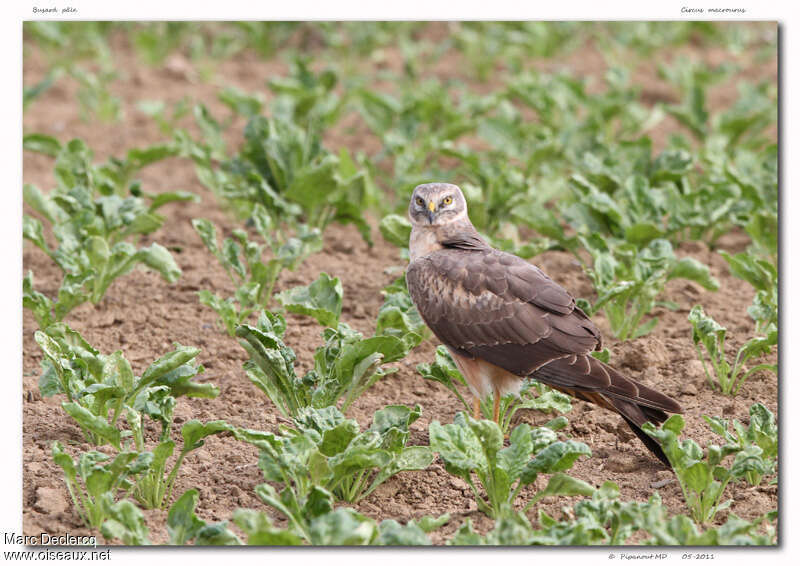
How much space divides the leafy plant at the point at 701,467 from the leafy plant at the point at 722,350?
3.50ft

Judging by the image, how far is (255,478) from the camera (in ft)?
17.7

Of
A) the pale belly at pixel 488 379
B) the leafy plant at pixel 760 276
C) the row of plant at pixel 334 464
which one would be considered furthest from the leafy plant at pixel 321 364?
the leafy plant at pixel 760 276

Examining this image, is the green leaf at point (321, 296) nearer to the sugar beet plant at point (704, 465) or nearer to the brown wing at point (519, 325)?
the brown wing at point (519, 325)

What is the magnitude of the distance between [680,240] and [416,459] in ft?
12.5

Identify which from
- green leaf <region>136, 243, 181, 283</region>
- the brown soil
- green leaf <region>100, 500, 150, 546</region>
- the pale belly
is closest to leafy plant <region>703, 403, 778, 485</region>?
the brown soil

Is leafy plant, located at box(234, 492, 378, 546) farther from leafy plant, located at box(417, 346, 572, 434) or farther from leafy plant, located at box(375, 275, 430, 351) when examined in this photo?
leafy plant, located at box(417, 346, 572, 434)

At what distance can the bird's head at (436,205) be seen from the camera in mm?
6492

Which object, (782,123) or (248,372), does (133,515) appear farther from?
(782,123)

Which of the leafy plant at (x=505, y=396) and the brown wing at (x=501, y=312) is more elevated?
the brown wing at (x=501, y=312)

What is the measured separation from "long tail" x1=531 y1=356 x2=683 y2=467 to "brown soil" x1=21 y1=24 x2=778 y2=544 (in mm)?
276

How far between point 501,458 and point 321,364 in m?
1.21

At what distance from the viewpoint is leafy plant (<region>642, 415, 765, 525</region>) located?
4.93 meters

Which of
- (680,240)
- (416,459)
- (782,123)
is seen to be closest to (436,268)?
(416,459)

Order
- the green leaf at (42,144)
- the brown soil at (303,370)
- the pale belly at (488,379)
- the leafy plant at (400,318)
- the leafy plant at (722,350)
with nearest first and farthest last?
the brown soil at (303,370) → the pale belly at (488,379) → the leafy plant at (722,350) → the leafy plant at (400,318) → the green leaf at (42,144)
